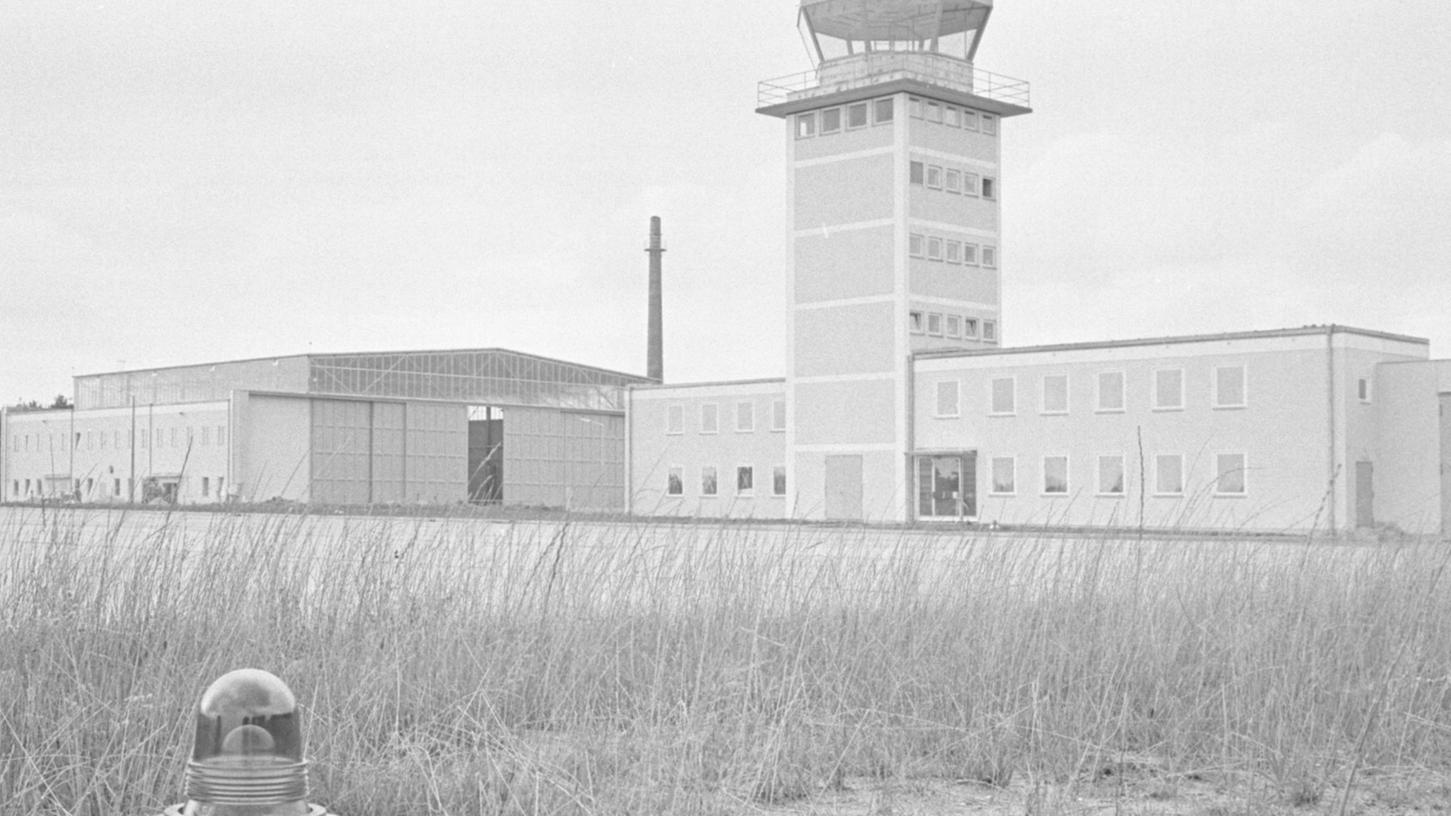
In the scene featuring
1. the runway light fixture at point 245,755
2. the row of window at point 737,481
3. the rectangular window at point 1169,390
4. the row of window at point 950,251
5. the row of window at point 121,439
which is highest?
the row of window at point 950,251

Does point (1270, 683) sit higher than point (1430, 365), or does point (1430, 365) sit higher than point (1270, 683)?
point (1430, 365)

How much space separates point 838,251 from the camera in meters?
49.8

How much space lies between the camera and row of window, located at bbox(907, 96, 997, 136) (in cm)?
4878

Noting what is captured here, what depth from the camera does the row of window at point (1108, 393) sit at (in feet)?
135

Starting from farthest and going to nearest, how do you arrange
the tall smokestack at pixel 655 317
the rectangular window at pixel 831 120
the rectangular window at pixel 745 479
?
the tall smokestack at pixel 655 317 → the rectangular window at pixel 745 479 → the rectangular window at pixel 831 120

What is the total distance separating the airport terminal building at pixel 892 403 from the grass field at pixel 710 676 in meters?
23.9

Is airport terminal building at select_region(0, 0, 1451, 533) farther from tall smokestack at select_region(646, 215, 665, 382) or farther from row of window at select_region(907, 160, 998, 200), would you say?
tall smokestack at select_region(646, 215, 665, 382)

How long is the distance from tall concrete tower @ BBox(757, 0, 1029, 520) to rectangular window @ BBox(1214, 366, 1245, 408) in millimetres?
9608

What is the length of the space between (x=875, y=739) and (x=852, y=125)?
44.7m

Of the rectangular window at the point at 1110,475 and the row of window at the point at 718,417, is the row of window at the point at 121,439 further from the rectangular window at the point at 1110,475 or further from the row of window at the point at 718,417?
the rectangular window at the point at 1110,475

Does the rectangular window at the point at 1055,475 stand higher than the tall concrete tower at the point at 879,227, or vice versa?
the tall concrete tower at the point at 879,227

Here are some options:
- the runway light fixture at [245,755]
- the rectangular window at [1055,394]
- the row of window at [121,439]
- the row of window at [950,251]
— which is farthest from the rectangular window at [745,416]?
the runway light fixture at [245,755]

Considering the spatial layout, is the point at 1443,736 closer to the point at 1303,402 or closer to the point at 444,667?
the point at 444,667

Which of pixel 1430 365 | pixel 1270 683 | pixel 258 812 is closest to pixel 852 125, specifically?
pixel 1430 365
